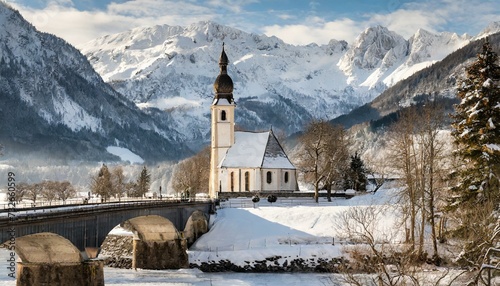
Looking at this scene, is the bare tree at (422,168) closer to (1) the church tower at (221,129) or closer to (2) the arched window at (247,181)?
(2) the arched window at (247,181)

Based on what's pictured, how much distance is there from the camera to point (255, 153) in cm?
9488

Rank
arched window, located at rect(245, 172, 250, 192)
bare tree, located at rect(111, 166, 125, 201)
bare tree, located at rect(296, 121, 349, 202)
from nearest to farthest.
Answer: bare tree, located at rect(296, 121, 349, 202) < arched window, located at rect(245, 172, 250, 192) < bare tree, located at rect(111, 166, 125, 201)

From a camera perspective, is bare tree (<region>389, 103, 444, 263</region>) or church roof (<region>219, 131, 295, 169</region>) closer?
bare tree (<region>389, 103, 444, 263</region>)

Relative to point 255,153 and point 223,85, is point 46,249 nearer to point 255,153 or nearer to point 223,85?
point 255,153

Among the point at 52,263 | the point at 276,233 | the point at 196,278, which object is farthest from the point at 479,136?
the point at 52,263

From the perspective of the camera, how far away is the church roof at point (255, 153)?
307 feet

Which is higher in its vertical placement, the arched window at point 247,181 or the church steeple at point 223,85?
the church steeple at point 223,85

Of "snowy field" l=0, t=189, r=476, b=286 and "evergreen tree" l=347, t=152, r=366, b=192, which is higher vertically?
"evergreen tree" l=347, t=152, r=366, b=192

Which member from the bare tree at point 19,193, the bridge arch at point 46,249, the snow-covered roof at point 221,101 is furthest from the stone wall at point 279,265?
the snow-covered roof at point 221,101

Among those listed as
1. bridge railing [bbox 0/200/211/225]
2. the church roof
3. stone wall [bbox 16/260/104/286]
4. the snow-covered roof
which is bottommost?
stone wall [bbox 16/260/104/286]

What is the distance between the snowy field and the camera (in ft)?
177

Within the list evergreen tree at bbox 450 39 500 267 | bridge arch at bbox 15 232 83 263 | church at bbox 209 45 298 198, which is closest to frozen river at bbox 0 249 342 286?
bridge arch at bbox 15 232 83 263

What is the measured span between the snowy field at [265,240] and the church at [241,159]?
13.4 m

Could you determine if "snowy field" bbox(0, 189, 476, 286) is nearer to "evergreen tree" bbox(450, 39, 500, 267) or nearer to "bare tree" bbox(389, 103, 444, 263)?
"bare tree" bbox(389, 103, 444, 263)
